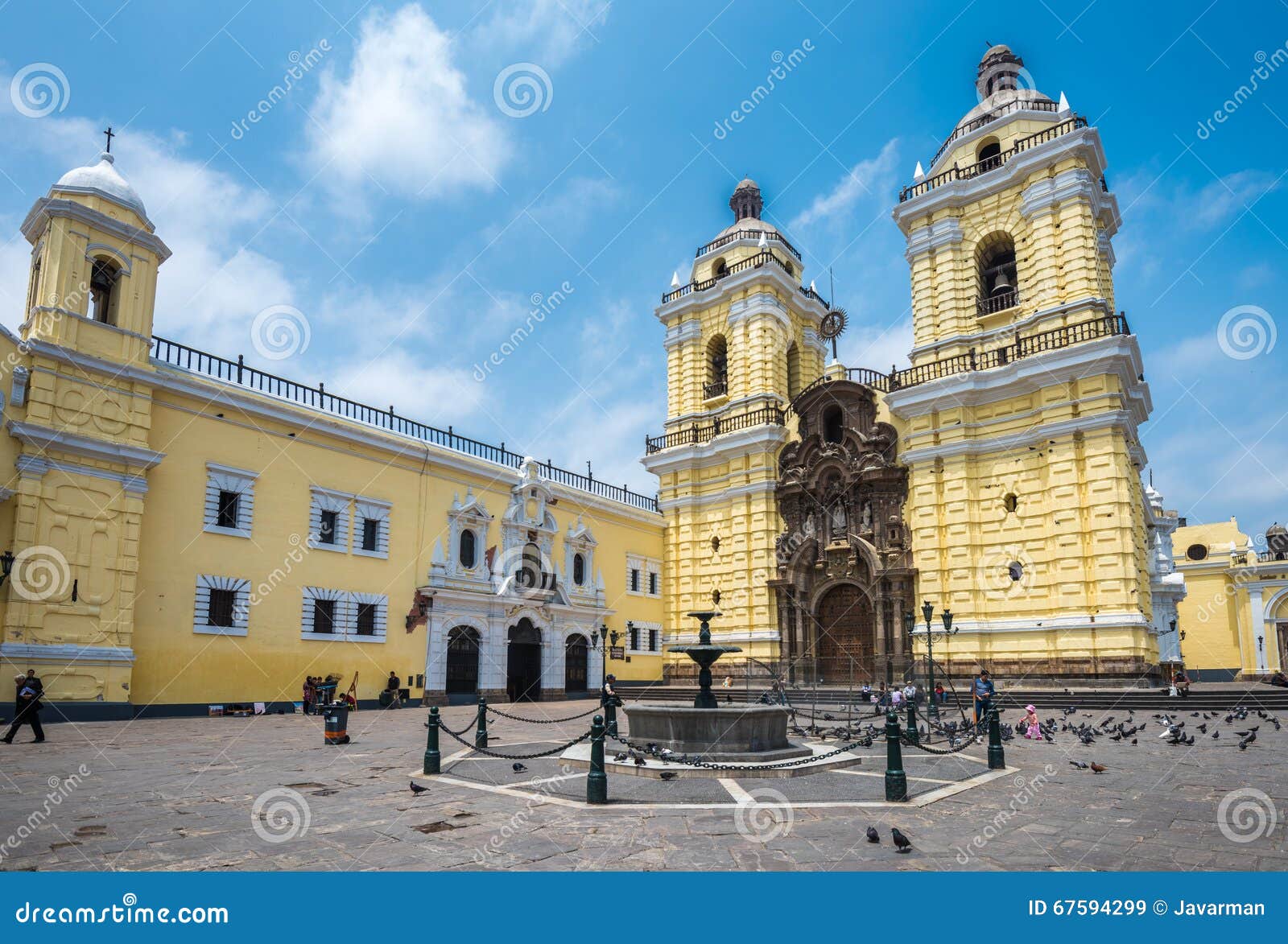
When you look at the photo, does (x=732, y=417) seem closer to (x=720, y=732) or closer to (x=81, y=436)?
(x=81, y=436)

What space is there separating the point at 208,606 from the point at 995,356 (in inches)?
877

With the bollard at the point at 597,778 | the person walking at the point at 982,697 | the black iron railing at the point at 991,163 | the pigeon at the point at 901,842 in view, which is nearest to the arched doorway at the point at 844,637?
the person walking at the point at 982,697

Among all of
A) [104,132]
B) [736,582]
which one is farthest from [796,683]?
[104,132]

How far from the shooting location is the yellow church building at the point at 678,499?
17.5m

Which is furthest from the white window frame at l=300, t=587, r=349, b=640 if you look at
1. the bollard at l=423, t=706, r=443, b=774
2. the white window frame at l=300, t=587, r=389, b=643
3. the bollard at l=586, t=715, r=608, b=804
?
the bollard at l=586, t=715, r=608, b=804

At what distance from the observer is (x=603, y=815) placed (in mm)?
7363

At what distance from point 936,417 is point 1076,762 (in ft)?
52.3

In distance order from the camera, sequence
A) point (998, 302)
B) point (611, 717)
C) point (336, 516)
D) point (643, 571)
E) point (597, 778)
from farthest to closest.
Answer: point (643, 571) < point (998, 302) < point (336, 516) < point (611, 717) < point (597, 778)

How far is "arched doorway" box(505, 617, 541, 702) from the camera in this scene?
25953 mm

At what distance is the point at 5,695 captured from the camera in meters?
15.4

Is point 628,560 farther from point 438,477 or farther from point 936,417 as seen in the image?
point 936,417

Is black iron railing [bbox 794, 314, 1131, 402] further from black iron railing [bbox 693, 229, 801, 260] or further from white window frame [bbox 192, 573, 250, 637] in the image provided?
white window frame [bbox 192, 573, 250, 637]

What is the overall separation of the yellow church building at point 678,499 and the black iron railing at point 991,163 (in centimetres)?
17

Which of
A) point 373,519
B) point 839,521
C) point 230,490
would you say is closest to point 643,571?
point 839,521
